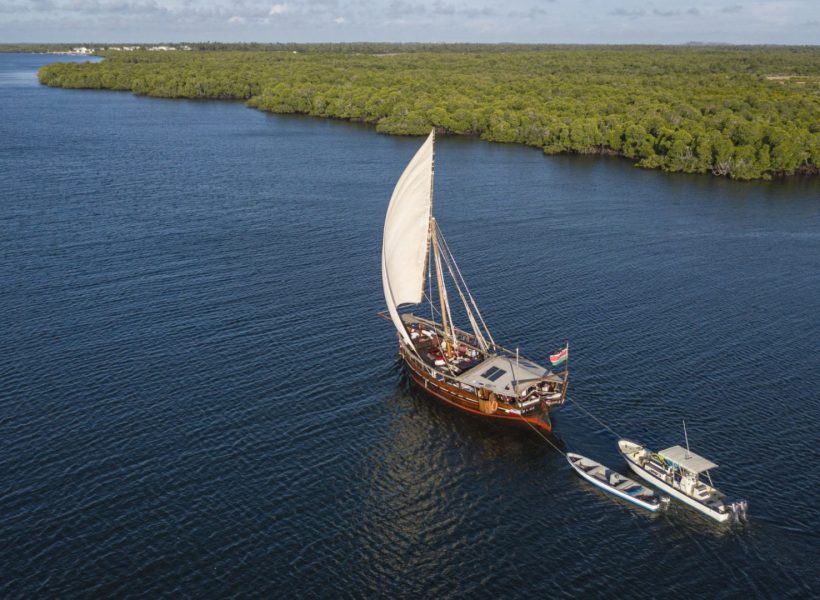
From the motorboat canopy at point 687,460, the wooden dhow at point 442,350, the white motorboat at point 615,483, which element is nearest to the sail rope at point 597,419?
the wooden dhow at point 442,350

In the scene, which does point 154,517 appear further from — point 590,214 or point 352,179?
point 352,179

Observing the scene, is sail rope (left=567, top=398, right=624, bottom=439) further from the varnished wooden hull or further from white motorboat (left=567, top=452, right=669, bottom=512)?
white motorboat (left=567, top=452, right=669, bottom=512)

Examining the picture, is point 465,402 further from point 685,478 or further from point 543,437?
point 685,478

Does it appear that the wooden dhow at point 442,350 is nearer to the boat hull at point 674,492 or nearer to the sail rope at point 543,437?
the sail rope at point 543,437

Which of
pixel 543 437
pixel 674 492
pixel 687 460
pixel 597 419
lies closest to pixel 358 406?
pixel 543 437

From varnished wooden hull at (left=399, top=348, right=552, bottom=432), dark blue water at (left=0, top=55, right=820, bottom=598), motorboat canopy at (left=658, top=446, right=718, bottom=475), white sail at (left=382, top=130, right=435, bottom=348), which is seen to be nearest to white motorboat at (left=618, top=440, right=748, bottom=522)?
motorboat canopy at (left=658, top=446, right=718, bottom=475)

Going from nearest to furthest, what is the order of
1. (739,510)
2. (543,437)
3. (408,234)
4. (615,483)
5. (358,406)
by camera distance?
(739,510)
(615,483)
(543,437)
(358,406)
(408,234)
